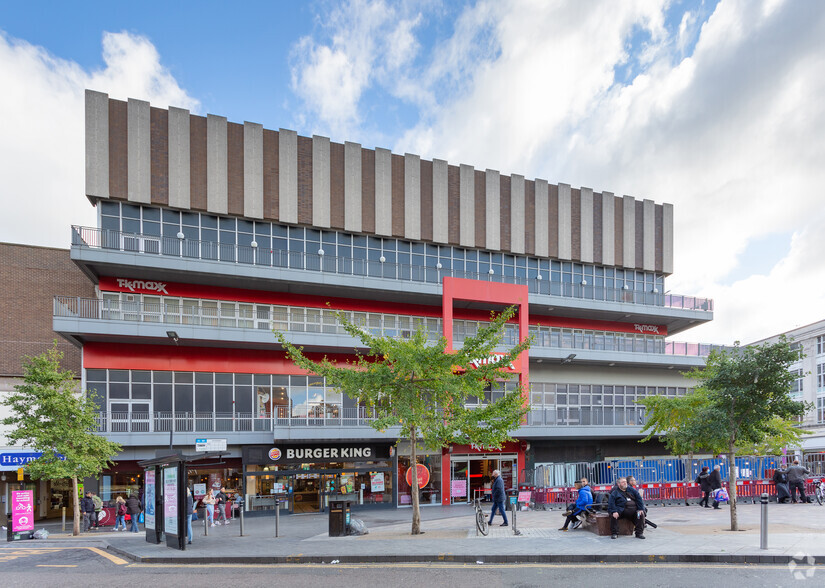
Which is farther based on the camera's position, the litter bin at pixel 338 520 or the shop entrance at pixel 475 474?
the shop entrance at pixel 475 474

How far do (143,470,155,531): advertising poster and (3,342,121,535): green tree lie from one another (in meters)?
5.35

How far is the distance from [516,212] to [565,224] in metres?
3.46

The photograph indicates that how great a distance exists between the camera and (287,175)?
31391mm

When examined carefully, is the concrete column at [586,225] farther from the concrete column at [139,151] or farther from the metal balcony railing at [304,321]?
the concrete column at [139,151]

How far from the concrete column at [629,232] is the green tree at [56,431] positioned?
30709 millimetres

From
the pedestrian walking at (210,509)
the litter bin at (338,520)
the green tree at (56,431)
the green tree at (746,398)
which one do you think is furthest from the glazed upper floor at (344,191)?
the green tree at (746,398)

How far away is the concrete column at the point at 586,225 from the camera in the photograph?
127 feet

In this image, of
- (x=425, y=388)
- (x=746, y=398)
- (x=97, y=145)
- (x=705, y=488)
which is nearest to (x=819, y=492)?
(x=705, y=488)

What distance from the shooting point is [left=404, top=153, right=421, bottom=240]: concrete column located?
1339 inches

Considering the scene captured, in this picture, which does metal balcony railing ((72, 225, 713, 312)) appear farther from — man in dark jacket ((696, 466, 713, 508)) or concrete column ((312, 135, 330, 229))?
man in dark jacket ((696, 466, 713, 508))

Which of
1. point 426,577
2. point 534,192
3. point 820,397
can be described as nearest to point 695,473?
point 534,192

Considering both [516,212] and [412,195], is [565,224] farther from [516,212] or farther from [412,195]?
[412,195]

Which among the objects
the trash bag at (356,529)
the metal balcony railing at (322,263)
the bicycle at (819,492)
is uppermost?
the metal balcony railing at (322,263)

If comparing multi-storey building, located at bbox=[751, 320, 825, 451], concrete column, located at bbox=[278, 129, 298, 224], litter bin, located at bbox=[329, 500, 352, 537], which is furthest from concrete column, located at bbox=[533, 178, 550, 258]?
multi-storey building, located at bbox=[751, 320, 825, 451]
